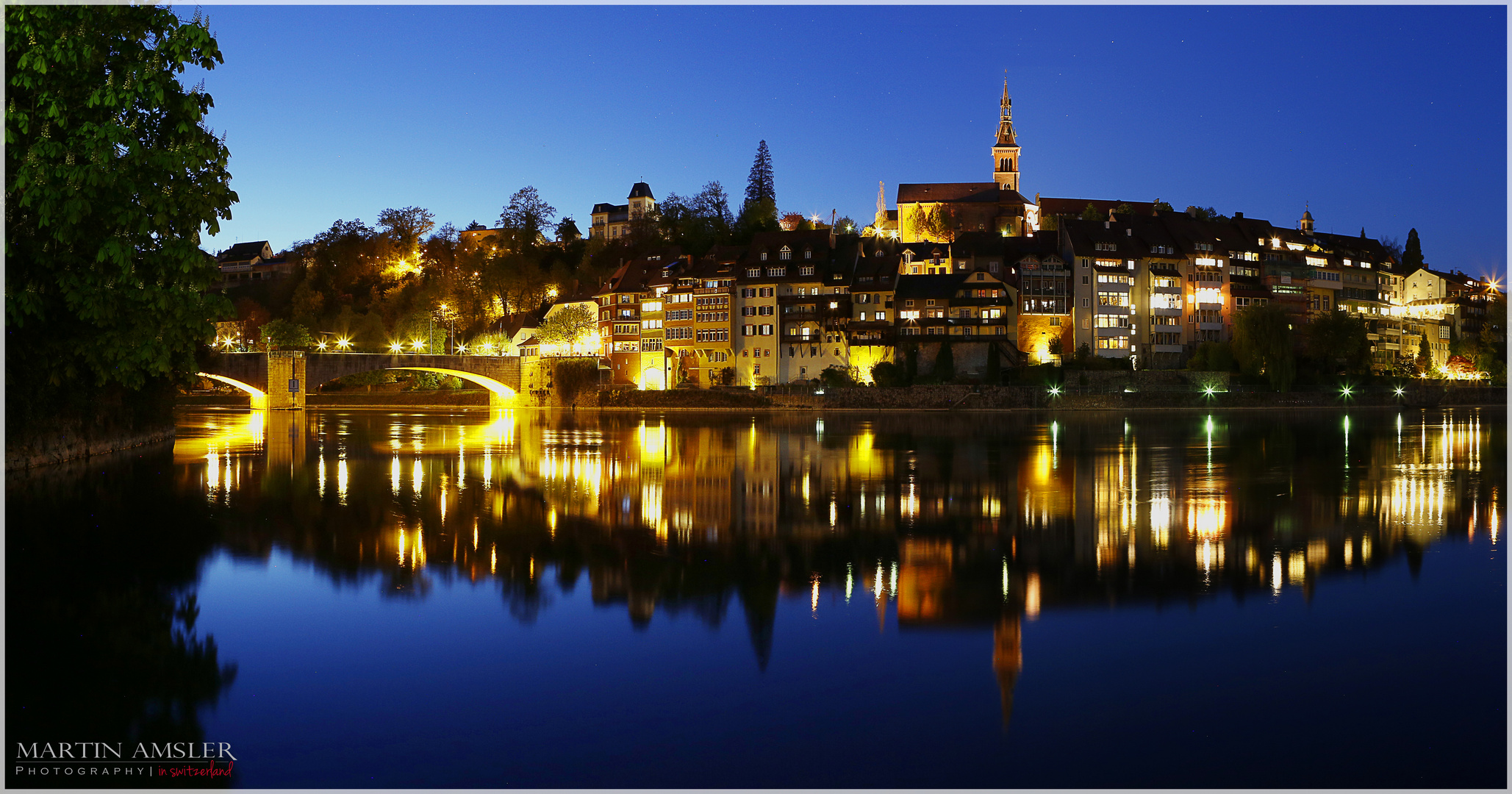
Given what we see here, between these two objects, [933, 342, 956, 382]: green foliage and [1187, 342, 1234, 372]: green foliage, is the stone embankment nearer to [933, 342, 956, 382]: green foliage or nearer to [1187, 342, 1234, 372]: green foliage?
[1187, 342, 1234, 372]: green foliage

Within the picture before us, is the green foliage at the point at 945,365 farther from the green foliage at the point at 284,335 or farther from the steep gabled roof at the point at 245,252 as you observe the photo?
the steep gabled roof at the point at 245,252

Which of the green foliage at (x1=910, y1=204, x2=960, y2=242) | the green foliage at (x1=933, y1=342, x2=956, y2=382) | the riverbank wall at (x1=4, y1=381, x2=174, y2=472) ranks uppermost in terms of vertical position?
the green foliage at (x1=910, y1=204, x2=960, y2=242)

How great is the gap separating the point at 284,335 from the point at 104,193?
83.5 m

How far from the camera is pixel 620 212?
16238cm

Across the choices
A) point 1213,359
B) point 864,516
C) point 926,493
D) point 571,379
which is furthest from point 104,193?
point 1213,359

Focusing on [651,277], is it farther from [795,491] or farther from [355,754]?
[355,754]

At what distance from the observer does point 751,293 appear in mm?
88500

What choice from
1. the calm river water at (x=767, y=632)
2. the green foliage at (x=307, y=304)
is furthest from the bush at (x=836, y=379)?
the calm river water at (x=767, y=632)

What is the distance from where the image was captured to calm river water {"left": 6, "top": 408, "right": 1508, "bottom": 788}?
8.17m

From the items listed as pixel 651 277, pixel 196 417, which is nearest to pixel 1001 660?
pixel 196 417

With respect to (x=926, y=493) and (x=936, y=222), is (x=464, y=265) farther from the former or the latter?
(x=926, y=493)

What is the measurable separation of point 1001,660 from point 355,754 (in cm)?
545

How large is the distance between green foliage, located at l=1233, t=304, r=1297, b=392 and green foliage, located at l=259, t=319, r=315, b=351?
2816 inches

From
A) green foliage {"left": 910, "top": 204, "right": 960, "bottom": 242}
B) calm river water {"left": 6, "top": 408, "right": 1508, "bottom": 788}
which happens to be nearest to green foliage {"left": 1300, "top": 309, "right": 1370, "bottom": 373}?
green foliage {"left": 910, "top": 204, "right": 960, "bottom": 242}
